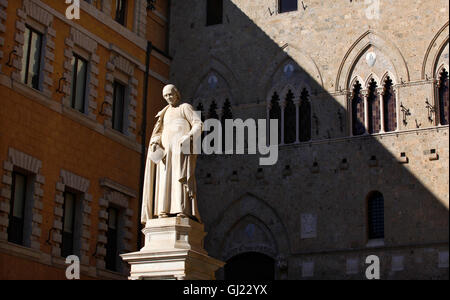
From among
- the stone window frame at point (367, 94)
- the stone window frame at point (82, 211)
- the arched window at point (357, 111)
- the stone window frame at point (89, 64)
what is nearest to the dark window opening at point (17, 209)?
the stone window frame at point (82, 211)

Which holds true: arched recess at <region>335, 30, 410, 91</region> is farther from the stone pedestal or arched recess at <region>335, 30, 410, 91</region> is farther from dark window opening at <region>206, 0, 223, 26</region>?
the stone pedestal

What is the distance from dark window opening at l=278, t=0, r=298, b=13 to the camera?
89.4 ft

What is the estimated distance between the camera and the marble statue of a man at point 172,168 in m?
16.4

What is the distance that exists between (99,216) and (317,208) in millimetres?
5891

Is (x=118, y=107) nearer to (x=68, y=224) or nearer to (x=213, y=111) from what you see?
(x=213, y=111)

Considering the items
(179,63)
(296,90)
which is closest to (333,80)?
(296,90)

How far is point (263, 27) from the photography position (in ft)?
89.4

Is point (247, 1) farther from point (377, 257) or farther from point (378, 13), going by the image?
point (377, 257)

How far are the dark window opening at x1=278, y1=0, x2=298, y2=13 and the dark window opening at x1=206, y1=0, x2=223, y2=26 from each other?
2.00 meters

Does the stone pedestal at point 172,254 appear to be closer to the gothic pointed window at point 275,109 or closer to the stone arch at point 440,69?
the gothic pointed window at point 275,109

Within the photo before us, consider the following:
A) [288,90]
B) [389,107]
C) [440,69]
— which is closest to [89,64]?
[288,90]

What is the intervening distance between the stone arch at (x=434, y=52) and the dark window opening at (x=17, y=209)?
10921 mm

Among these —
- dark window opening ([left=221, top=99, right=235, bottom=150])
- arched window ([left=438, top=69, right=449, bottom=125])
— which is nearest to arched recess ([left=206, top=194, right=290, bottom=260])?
dark window opening ([left=221, top=99, right=235, bottom=150])

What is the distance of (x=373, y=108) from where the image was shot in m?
25.5
